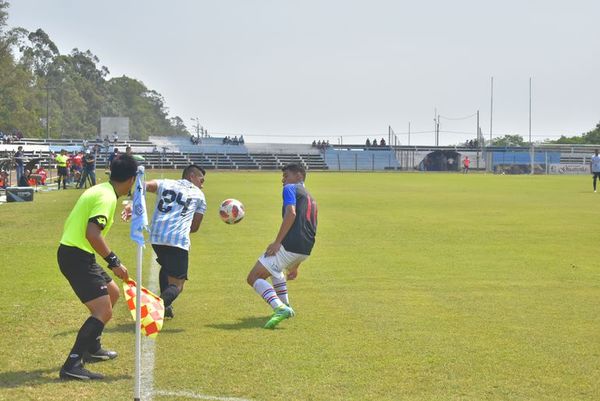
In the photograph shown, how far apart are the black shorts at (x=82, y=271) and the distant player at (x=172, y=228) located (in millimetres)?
1840

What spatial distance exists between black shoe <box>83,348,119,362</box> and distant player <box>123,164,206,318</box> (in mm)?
1405

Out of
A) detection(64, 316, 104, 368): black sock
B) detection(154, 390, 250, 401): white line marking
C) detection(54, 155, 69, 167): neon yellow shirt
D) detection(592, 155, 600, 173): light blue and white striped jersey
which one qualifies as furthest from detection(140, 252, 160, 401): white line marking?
detection(592, 155, 600, 173): light blue and white striped jersey

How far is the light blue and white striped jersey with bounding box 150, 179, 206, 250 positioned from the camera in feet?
29.4

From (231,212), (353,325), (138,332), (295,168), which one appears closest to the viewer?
(138,332)

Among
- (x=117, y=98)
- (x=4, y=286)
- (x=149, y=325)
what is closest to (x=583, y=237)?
(x=4, y=286)

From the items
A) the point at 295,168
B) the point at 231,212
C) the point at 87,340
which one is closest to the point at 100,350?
the point at 87,340

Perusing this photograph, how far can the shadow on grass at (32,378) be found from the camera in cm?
670

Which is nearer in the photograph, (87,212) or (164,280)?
(87,212)

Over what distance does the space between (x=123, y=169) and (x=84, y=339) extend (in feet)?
4.91

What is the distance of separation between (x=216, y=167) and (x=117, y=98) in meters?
103

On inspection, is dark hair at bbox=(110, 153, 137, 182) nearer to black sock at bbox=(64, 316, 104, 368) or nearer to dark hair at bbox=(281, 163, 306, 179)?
black sock at bbox=(64, 316, 104, 368)

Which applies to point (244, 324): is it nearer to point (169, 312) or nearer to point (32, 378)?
point (169, 312)

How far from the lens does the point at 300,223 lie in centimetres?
924

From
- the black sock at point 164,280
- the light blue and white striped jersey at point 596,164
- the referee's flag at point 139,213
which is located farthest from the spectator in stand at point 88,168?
the referee's flag at point 139,213
